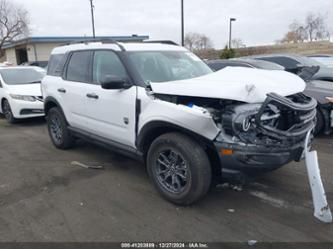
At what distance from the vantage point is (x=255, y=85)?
3.10 m

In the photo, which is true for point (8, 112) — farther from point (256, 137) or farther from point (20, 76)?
point (256, 137)

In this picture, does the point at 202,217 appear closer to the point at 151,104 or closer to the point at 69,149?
the point at 151,104

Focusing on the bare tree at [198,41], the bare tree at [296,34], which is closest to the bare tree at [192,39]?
the bare tree at [198,41]

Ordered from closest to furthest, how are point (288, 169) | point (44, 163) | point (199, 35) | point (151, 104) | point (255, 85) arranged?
point (255, 85), point (151, 104), point (288, 169), point (44, 163), point (199, 35)

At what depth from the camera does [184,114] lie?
3.12 m

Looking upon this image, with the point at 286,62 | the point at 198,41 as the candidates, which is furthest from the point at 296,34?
the point at 286,62

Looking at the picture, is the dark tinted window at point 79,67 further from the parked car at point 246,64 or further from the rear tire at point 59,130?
the parked car at point 246,64

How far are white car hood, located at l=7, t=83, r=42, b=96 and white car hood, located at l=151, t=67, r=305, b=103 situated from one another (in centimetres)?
562

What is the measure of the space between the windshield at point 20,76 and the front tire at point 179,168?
6.51 meters

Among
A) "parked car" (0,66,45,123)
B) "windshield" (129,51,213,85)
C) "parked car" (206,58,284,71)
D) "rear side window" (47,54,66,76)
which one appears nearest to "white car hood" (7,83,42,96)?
"parked car" (0,66,45,123)

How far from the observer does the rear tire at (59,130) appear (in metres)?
5.39

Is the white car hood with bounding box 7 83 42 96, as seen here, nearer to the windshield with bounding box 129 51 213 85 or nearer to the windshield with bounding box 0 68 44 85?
the windshield with bounding box 0 68 44 85

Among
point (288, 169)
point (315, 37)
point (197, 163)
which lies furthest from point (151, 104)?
point (315, 37)

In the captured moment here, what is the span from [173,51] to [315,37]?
229 feet
